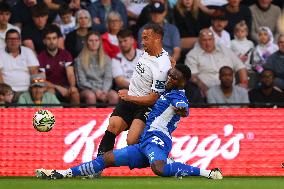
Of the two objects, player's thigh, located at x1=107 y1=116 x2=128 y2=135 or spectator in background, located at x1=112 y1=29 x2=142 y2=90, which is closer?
player's thigh, located at x1=107 y1=116 x2=128 y2=135

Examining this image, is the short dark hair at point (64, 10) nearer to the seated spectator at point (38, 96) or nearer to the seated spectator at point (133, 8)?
the seated spectator at point (133, 8)

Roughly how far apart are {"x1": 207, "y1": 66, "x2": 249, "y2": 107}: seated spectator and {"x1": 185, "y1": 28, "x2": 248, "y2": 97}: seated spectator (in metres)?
0.33

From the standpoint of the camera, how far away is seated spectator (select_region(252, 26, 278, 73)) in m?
18.8

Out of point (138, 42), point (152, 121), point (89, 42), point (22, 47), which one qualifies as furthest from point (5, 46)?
point (152, 121)

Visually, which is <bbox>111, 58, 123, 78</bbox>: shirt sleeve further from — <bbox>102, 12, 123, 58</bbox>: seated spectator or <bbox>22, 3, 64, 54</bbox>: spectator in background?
<bbox>22, 3, 64, 54</bbox>: spectator in background

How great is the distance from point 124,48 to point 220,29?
2.28 metres

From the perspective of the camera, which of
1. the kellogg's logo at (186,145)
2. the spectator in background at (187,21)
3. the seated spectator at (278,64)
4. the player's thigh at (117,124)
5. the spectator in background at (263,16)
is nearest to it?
the player's thigh at (117,124)

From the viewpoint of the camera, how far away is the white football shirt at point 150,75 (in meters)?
12.3

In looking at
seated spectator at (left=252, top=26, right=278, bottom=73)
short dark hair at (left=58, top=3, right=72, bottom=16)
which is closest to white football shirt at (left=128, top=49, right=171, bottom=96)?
short dark hair at (left=58, top=3, right=72, bottom=16)

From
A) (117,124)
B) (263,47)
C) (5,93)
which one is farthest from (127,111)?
(263,47)

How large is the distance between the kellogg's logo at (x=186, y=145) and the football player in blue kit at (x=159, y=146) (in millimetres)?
3921

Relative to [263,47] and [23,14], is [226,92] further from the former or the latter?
[23,14]

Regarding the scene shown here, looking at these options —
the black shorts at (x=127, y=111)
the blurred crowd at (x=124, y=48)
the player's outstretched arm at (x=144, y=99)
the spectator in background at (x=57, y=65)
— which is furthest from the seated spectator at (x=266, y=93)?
the player's outstretched arm at (x=144, y=99)

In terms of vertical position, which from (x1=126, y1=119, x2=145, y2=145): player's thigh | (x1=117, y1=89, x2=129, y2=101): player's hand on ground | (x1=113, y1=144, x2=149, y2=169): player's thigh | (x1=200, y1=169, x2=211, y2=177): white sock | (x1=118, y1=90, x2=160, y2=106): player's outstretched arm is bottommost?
(x1=200, y1=169, x2=211, y2=177): white sock
